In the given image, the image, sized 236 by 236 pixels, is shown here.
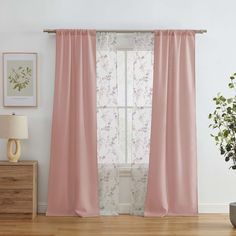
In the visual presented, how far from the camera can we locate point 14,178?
587 cm

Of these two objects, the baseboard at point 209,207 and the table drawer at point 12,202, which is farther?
the baseboard at point 209,207

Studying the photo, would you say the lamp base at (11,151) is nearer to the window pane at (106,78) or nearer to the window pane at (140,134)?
the window pane at (106,78)

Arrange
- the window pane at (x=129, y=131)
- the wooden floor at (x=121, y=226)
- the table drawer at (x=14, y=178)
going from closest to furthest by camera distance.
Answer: the wooden floor at (x=121, y=226) → the table drawer at (x=14, y=178) → the window pane at (x=129, y=131)

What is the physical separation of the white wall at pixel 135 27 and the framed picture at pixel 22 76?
0.25 feet

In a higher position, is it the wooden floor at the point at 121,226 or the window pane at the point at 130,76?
the window pane at the point at 130,76

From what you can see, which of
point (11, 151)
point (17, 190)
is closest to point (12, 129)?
point (11, 151)

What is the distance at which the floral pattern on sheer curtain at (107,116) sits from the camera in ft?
20.3

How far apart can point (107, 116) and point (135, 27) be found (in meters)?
1.17

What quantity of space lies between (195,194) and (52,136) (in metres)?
1.88

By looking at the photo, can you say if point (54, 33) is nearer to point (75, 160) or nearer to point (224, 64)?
point (75, 160)

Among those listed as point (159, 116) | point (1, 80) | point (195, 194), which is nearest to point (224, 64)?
point (159, 116)

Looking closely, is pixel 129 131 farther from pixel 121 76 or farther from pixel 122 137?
pixel 121 76

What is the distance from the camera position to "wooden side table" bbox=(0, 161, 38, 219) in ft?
19.2

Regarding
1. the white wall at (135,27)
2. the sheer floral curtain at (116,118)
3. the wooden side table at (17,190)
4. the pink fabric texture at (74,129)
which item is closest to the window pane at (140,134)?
the sheer floral curtain at (116,118)
